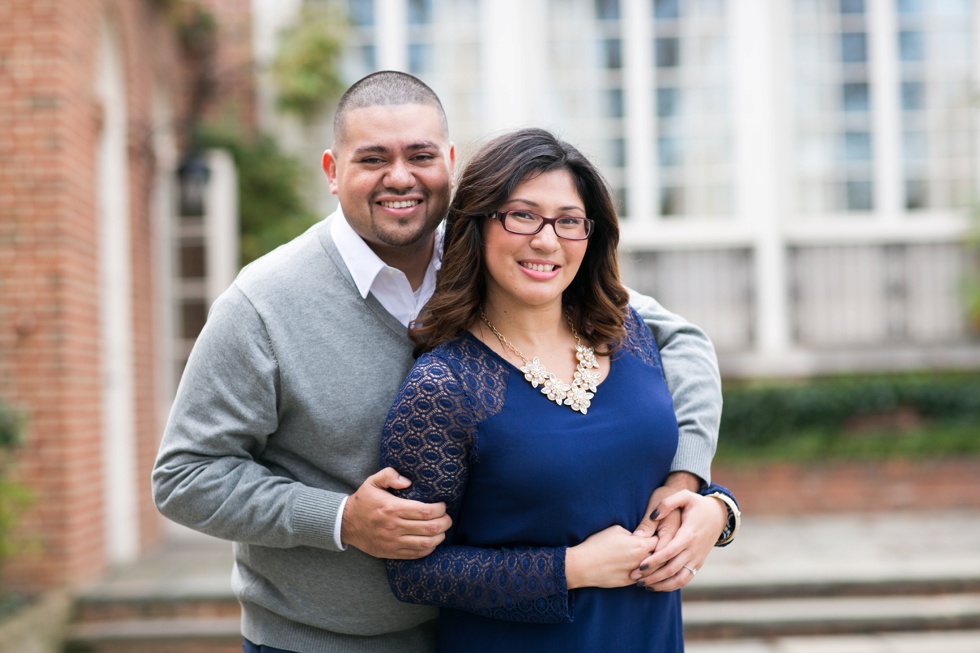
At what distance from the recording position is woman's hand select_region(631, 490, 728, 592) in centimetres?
189

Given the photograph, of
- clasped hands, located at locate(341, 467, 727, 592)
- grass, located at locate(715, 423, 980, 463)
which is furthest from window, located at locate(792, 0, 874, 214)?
clasped hands, located at locate(341, 467, 727, 592)

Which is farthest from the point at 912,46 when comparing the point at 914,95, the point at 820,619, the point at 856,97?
the point at 820,619

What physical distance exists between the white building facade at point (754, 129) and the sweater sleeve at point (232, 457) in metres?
6.14

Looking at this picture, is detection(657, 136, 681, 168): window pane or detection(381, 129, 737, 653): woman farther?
detection(657, 136, 681, 168): window pane

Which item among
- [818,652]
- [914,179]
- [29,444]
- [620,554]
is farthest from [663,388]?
[914,179]

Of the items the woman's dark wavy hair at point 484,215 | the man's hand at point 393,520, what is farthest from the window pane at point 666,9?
the man's hand at point 393,520

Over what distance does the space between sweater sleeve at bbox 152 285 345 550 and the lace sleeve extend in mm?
199

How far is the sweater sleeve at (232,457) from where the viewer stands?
1907 mm

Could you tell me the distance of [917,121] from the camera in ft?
26.5

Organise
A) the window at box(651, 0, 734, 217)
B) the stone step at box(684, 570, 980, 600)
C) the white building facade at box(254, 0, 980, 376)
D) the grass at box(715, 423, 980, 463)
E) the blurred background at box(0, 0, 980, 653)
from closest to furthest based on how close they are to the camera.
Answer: the stone step at box(684, 570, 980, 600)
the blurred background at box(0, 0, 980, 653)
the grass at box(715, 423, 980, 463)
the white building facade at box(254, 0, 980, 376)
the window at box(651, 0, 734, 217)

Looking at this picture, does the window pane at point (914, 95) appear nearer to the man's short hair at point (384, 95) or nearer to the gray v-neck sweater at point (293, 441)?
the man's short hair at point (384, 95)

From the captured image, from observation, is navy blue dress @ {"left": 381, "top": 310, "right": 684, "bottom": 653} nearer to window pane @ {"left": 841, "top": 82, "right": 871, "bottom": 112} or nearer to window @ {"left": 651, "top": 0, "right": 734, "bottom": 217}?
window @ {"left": 651, "top": 0, "right": 734, "bottom": 217}

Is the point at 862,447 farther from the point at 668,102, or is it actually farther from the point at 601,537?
the point at 601,537

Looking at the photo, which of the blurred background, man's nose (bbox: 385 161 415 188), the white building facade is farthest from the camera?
the white building facade
